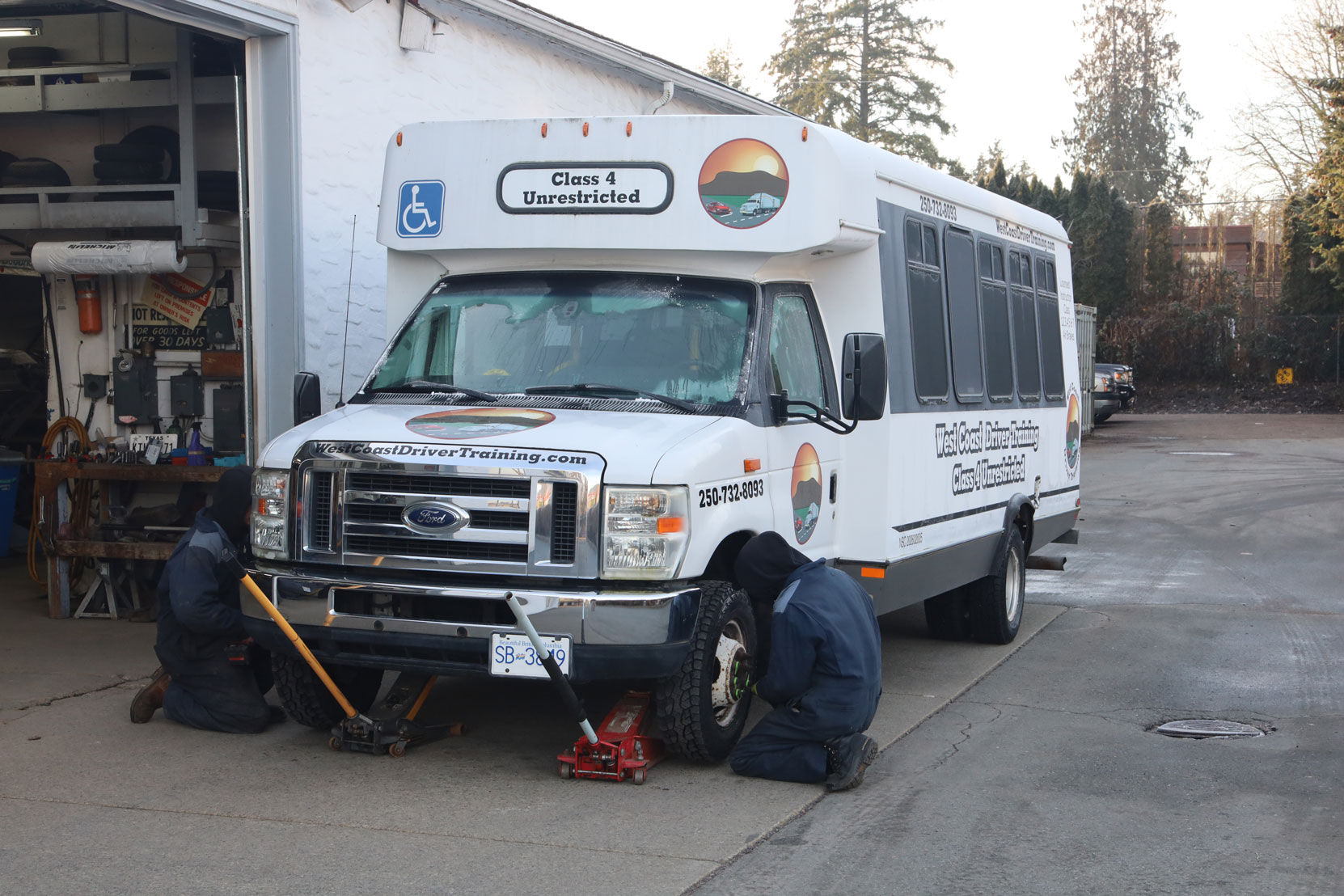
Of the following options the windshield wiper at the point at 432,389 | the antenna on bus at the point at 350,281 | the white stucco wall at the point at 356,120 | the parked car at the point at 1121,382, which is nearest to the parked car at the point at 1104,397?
the parked car at the point at 1121,382

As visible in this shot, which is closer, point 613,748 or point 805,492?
point 613,748

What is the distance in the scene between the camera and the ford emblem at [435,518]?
20.0 ft

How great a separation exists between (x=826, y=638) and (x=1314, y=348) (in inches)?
1455

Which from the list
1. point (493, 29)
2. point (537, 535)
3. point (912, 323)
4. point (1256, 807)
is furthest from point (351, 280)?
point (1256, 807)

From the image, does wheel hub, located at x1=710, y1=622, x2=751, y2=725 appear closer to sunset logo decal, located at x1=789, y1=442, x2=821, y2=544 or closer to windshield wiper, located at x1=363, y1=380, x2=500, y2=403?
sunset logo decal, located at x1=789, y1=442, x2=821, y2=544

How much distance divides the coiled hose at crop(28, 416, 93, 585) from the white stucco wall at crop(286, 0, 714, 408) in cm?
204

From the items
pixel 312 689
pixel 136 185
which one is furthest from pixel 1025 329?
pixel 136 185

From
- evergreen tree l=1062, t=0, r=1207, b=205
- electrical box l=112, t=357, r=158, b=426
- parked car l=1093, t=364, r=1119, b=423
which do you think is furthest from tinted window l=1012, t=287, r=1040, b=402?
evergreen tree l=1062, t=0, r=1207, b=205

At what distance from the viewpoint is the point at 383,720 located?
22.1 ft

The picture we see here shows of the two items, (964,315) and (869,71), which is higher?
(869,71)

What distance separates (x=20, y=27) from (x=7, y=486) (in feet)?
12.6

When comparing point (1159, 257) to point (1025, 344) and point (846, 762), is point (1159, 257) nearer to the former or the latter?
point (1025, 344)

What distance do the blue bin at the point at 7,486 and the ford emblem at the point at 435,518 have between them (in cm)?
733

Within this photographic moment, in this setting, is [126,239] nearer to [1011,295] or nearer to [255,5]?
[255,5]
